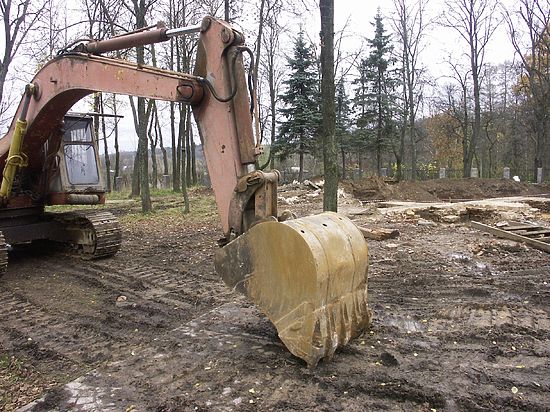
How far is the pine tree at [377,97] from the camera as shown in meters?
32.2

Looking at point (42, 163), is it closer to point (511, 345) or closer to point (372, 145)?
point (511, 345)

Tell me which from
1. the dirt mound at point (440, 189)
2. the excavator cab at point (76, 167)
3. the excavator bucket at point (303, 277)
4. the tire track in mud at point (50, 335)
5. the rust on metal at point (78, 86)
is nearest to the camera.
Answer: the excavator bucket at point (303, 277)

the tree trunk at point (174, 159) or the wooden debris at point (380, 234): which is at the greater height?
the tree trunk at point (174, 159)

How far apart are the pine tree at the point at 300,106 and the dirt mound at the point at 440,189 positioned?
280 inches

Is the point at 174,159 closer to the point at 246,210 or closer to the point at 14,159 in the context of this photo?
the point at 14,159

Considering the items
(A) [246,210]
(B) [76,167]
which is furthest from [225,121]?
(B) [76,167]

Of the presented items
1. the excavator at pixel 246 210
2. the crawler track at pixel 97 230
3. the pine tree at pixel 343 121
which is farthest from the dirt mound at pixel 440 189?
the excavator at pixel 246 210

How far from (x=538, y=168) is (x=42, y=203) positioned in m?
28.9

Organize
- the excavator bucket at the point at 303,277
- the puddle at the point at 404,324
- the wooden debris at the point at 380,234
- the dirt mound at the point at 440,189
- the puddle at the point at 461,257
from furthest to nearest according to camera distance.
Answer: the dirt mound at the point at 440,189 < the wooden debris at the point at 380,234 < the puddle at the point at 461,257 < the puddle at the point at 404,324 < the excavator bucket at the point at 303,277

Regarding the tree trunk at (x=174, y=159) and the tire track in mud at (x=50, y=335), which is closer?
the tire track in mud at (x=50, y=335)

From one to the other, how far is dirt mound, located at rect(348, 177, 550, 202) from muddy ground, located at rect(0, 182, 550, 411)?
13852mm

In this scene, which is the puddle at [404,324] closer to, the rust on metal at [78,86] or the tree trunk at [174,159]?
the rust on metal at [78,86]

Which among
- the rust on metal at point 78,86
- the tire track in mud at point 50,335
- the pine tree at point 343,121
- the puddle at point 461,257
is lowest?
the tire track in mud at point 50,335

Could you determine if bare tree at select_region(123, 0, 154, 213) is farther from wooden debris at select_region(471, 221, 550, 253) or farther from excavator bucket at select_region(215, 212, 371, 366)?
excavator bucket at select_region(215, 212, 371, 366)
